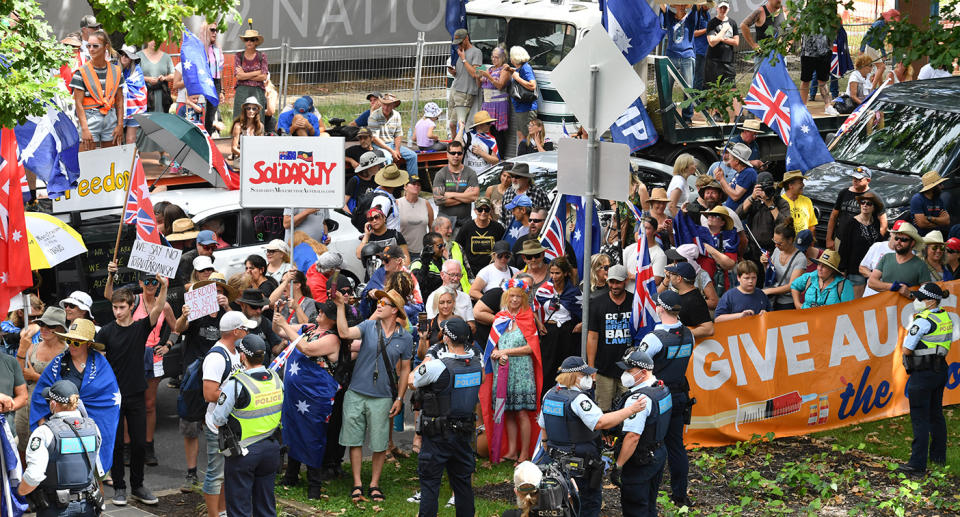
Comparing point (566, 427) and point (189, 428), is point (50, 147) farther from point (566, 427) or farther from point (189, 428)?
point (566, 427)

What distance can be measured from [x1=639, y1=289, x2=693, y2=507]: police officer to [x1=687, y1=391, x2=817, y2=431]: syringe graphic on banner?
1.38m

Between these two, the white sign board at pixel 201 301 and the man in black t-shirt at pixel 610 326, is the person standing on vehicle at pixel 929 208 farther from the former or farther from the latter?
the white sign board at pixel 201 301

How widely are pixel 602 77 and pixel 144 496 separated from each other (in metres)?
5.13

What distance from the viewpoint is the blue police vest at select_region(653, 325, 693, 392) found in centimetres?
1076

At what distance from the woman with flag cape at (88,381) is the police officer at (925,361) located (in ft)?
23.0

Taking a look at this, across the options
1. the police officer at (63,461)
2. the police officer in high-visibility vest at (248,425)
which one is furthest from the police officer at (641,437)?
the police officer at (63,461)

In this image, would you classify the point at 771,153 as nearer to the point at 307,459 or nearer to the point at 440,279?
the point at 440,279

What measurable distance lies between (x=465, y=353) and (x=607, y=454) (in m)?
1.97

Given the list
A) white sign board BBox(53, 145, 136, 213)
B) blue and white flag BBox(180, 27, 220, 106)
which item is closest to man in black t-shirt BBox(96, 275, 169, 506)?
white sign board BBox(53, 145, 136, 213)

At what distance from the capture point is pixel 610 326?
12.2 metres

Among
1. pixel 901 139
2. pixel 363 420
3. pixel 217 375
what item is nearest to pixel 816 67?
pixel 901 139

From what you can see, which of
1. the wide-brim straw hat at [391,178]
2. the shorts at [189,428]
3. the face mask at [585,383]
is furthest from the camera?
the wide-brim straw hat at [391,178]

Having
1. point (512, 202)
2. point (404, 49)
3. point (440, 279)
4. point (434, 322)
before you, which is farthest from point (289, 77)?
point (434, 322)

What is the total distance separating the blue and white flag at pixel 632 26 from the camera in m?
14.5
